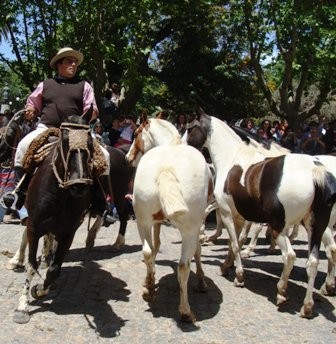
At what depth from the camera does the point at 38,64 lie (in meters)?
17.6

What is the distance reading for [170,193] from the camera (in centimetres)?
498

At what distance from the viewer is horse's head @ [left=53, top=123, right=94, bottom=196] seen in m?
4.86

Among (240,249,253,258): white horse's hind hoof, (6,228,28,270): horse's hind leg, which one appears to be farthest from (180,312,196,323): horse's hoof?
(240,249,253,258): white horse's hind hoof

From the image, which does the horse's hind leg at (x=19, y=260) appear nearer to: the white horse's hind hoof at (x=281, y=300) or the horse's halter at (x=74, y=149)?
the horse's halter at (x=74, y=149)

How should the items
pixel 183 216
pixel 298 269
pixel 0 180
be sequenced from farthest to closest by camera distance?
pixel 0 180, pixel 298 269, pixel 183 216

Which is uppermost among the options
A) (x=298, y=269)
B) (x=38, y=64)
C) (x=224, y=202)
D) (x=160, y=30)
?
(x=160, y=30)

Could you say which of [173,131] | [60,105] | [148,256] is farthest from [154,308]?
[60,105]

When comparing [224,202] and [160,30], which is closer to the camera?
[224,202]

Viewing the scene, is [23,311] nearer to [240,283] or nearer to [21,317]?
[21,317]

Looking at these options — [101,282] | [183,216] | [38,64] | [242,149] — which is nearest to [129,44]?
[38,64]

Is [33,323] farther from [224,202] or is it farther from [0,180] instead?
[0,180]

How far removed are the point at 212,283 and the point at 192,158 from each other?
2.19 m

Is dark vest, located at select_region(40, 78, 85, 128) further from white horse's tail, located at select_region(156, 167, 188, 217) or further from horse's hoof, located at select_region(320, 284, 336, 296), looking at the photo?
horse's hoof, located at select_region(320, 284, 336, 296)

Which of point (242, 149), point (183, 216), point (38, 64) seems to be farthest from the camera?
point (38, 64)
